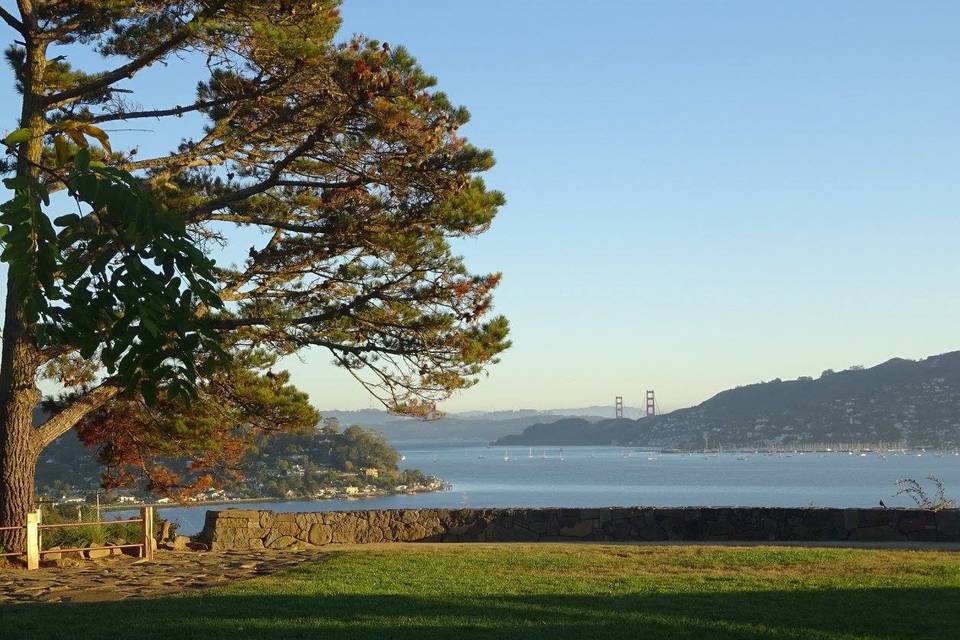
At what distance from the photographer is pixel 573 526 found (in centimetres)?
1678

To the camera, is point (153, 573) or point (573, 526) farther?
point (573, 526)

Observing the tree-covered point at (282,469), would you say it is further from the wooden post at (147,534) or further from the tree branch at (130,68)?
the tree branch at (130,68)

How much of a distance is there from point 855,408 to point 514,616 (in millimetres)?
120495

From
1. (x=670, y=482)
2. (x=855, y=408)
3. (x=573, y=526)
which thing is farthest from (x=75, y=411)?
(x=855, y=408)

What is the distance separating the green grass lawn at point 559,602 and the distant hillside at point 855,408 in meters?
111

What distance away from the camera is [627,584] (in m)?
10.8

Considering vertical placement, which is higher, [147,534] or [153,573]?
[147,534]

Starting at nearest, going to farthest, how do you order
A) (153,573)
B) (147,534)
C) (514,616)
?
(514,616)
(153,573)
(147,534)

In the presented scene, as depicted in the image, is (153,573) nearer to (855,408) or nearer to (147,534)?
(147,534)

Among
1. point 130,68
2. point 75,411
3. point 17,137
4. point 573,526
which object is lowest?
point 573,526

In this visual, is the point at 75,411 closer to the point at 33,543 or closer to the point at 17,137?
the point at 33,543

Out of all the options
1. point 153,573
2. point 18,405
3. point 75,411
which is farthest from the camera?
point 75,411

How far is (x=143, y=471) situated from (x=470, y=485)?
70.6 meters

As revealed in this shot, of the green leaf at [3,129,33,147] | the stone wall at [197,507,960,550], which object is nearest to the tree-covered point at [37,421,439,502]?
the stone wall at [197,507,960,550]
